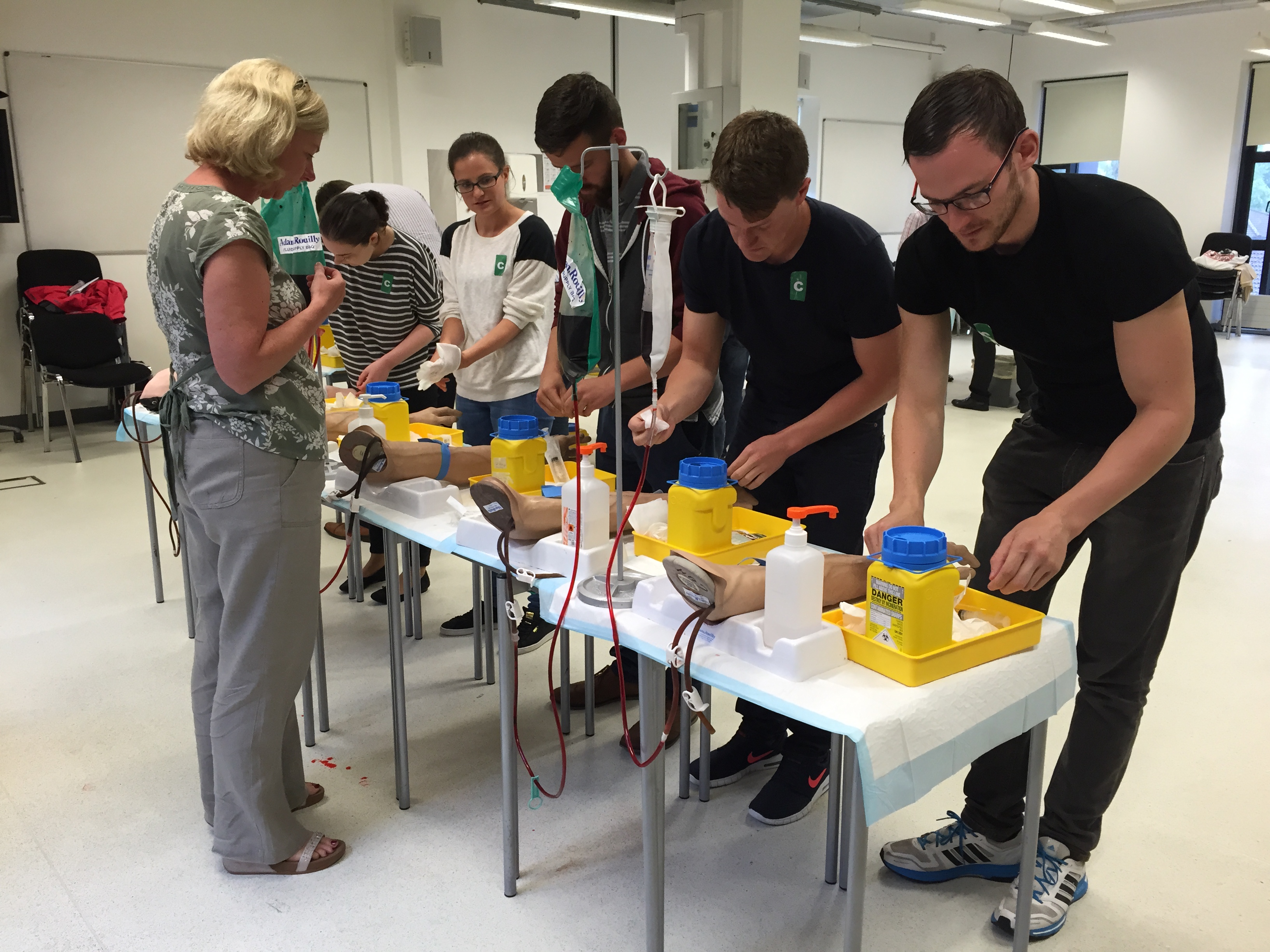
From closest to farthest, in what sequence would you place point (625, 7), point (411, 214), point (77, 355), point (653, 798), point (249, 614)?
point (653, 798) → point (249, 614) → point (411, 214) → point (77, 355) → point (625, 7)

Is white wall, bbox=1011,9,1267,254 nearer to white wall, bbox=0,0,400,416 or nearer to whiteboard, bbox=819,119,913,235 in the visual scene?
whiteboard, bbox=819,119,913,235

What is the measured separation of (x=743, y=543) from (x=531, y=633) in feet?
4.71

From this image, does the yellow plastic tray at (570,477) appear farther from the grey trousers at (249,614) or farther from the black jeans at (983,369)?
the black jeans at (983,369)

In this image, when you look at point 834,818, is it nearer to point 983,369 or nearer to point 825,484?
point 825,484

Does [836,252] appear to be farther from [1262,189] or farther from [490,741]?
[1262,189]

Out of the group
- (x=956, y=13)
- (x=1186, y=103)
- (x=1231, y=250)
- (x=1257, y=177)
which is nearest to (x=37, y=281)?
(x=956, y=13)

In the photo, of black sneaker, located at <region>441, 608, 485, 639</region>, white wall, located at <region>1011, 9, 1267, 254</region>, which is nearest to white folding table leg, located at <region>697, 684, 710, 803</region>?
black sneaker, located at <region>441, 608, 485, 639</region>

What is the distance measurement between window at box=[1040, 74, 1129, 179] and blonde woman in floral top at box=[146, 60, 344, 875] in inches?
431

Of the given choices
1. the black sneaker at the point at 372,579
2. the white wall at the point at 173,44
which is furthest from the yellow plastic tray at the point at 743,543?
the white wall at the point at 173,44

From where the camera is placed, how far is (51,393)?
6.06 meters

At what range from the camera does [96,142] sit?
231 inches

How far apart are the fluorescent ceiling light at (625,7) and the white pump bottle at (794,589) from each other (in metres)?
6.09

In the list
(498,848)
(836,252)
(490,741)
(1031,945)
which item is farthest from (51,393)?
(1031,945)

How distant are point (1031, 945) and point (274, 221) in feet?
7.10
